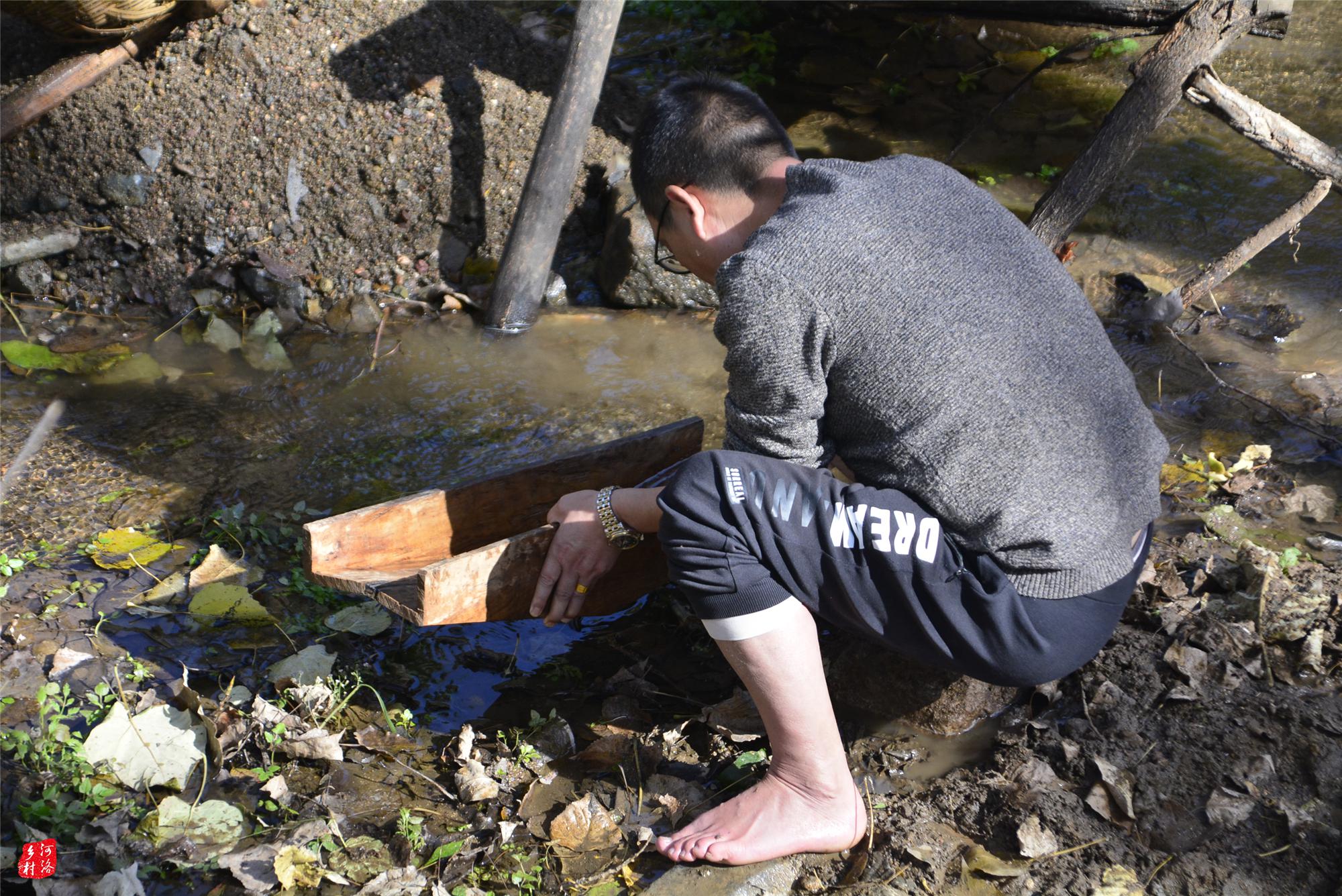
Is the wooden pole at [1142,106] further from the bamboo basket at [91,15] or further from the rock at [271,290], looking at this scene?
the bamboo basket at [91,15]

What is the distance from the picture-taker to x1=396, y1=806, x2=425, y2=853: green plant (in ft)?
6.91

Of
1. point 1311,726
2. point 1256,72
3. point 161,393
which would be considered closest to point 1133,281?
point 1256,72

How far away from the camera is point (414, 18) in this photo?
4.93m

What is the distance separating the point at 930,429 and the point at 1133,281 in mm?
3064

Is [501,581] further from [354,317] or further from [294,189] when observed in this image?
[294,189]

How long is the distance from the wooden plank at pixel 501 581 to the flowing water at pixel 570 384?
26 centimetres

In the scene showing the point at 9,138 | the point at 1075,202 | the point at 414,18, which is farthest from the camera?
the point at 414,18

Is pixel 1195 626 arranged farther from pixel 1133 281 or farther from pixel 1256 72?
pixel 1256 72

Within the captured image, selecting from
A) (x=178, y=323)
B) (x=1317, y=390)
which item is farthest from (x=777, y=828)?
(x=178, y=323)

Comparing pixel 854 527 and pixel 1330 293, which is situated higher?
pixel 854 527

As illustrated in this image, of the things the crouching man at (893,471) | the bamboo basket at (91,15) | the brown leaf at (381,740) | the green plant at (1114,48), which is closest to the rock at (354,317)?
the bamboo basket at (91,15)

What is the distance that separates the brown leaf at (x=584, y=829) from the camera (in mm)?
2123

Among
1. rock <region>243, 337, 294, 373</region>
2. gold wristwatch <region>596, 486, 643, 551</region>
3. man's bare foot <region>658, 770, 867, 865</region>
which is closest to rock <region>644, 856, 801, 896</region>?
man's bare foot <region>658, 770, 867, 865</region>

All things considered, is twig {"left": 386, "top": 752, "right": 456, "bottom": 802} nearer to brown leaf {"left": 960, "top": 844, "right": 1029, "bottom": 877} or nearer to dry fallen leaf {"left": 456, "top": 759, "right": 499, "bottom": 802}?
dry fallen leaf {"left": 456, "top": 759, "right": 499, "bottom": 802}
